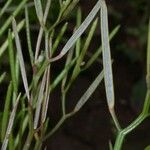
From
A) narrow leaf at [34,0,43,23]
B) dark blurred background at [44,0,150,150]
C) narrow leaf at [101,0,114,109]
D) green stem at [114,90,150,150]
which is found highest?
narrow leaf at [34,0,43,23]

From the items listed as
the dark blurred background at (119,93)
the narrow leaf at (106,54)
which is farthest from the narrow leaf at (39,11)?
the dark blurred background at (119,93)

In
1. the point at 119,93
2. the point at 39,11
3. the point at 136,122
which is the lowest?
the point at 119,93

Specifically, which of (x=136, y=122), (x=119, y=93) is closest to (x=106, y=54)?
(x=136, y=122)

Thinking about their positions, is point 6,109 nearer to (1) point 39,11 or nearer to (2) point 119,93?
(1) point 39,11

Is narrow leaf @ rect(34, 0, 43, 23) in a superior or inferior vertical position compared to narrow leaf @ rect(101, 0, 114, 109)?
superior

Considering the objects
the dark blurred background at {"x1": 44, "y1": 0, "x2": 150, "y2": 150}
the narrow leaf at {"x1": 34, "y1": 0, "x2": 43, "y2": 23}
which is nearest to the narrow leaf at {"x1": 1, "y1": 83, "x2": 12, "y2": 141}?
the narrow leaf at {"x1": 34, "y1": 0, "x2": 43, "y2": 23}

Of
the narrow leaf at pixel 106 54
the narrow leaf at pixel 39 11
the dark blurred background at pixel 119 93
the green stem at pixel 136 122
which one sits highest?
the narrow leaf at pixel 39 11

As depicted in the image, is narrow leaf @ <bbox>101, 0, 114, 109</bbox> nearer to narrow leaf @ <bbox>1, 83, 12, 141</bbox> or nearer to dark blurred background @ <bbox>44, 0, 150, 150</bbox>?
narrow leaf @ <bbox>1, 83, 12, 141</bbox>

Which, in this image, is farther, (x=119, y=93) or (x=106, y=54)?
(x=119, y=93)

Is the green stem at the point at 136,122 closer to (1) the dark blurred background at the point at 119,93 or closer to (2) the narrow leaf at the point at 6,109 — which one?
(2) the narrow leaf at the point at 6,109

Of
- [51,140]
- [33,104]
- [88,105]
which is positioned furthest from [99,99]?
[33,104]

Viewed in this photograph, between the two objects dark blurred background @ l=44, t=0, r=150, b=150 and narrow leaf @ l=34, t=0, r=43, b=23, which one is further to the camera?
dark blurred background @ l=44, t=0, r=150, b=150

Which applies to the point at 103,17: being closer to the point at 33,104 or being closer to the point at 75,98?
the point at 33,104

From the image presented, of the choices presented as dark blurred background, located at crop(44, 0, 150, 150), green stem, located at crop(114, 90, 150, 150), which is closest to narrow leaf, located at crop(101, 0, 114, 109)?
green stem, located at crop(114, 90, 150, 150)
